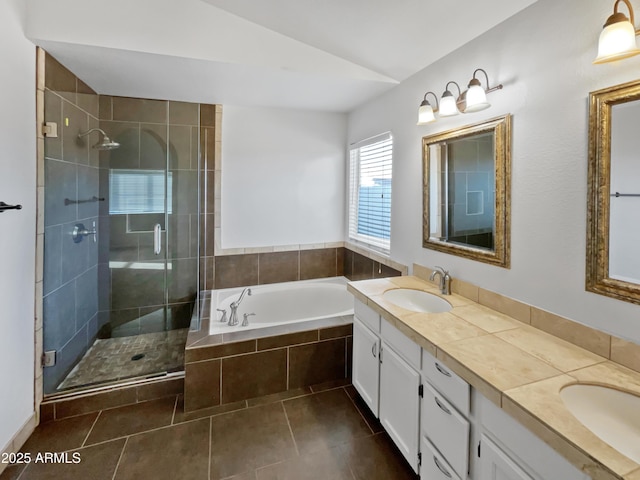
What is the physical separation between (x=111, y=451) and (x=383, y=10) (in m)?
2.82

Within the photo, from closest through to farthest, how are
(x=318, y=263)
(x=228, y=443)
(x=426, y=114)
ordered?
(x=228, y=443) < (x=426, y=114) < (x=318, y=263)

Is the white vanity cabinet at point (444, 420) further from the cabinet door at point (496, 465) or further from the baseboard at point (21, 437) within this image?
the baseboard at point (21, 437)

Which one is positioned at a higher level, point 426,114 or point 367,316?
point 426,114

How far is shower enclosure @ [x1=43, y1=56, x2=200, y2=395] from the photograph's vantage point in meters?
2.30

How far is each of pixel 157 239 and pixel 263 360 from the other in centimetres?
161

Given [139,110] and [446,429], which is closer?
[446,429]

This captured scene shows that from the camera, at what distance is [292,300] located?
3.28 m

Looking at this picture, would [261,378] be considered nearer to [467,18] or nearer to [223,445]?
[223,445]

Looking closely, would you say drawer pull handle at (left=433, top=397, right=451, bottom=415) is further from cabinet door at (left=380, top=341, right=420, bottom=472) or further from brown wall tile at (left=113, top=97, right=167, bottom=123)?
brown wall tile at (left=113, top=97, right=167, bottom=123)

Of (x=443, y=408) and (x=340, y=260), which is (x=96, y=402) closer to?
(x=443, y=408)

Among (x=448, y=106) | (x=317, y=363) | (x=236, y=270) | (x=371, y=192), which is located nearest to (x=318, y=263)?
(x=236, y=270)

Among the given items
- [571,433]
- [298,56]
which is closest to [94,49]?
[298,56]

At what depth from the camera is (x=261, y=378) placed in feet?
7.36

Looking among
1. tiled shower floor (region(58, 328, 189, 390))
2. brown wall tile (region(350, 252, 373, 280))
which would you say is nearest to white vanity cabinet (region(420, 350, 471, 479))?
brown wall tile (region(350, 252, 373, 280))
